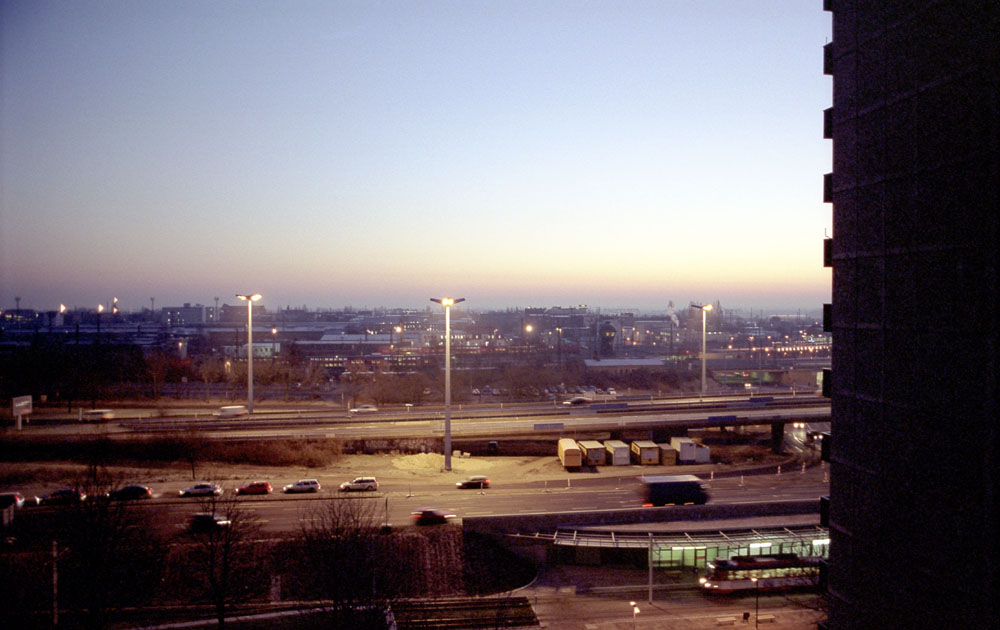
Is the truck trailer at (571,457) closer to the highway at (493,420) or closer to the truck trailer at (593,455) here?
the truck trailer at (593,455)

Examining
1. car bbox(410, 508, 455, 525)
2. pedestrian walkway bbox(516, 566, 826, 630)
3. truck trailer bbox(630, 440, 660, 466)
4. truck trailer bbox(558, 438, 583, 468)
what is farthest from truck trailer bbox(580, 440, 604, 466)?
pedestrian walkway bbox(516, 566, 826, 630)

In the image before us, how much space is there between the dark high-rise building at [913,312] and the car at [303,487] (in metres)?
11.4

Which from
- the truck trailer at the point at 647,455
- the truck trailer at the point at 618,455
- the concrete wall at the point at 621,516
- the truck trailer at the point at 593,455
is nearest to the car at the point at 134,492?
the concrete wall at the point at 621,516

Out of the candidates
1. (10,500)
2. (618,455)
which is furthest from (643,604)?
(10,500)

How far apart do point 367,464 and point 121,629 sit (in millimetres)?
8985

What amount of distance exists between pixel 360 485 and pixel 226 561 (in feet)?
19.6

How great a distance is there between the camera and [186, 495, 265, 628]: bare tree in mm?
7480

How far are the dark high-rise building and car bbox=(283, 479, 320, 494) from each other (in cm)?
1140

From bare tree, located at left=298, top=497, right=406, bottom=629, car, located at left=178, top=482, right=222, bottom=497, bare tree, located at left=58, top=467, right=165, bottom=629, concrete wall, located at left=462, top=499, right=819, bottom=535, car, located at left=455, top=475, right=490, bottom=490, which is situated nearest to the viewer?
bare tree, located at left=58, top=467, right=165, bottom=629

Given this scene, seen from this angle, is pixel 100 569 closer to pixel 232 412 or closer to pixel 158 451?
pixel 158 451

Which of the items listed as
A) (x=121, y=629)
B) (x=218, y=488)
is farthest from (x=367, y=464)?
(x=121, y=629)

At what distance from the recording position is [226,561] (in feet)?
24.6

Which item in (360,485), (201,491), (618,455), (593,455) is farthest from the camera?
(618,455)

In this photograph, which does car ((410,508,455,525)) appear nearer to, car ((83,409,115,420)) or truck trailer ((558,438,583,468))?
truck trailer ((558,438,583,468))
